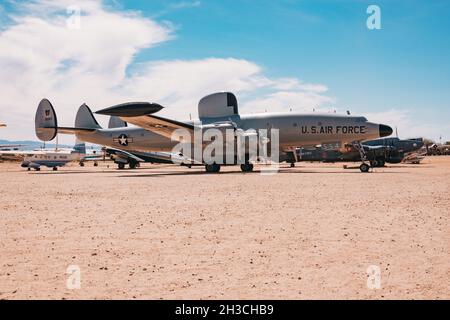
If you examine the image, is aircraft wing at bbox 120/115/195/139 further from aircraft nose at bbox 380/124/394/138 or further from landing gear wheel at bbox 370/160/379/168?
landing gear wheel at bbox 370/160/379/168

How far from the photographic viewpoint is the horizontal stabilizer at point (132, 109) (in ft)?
82.1

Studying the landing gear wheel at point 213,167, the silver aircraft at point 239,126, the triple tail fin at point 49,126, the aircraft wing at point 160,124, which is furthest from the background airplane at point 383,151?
the triple tail fin at point 49,126

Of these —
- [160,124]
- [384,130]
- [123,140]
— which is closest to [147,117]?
[160,124]

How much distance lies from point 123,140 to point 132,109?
1104cm

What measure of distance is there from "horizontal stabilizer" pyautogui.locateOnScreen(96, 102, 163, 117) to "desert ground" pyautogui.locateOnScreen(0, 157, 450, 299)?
13925 mm

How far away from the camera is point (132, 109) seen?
25359 mm

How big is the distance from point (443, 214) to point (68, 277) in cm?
868

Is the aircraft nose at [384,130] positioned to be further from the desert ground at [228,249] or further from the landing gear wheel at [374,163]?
the desert ground at [228,249]

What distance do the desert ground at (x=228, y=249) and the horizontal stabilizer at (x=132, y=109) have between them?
548 inches

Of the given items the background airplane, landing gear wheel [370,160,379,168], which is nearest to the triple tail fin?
the background airplane

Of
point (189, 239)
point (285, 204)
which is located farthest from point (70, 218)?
point (285, 204)

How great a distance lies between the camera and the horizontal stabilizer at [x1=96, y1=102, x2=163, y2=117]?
25031mm

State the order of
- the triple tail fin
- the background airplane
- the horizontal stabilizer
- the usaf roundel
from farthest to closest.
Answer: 1. the background airplane
2. the triple tail fin
3. the usaf roundel
4. the horizontal stabilizer

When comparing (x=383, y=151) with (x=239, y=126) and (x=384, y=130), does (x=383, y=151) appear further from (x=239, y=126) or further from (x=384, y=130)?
(x=239, y=126)
